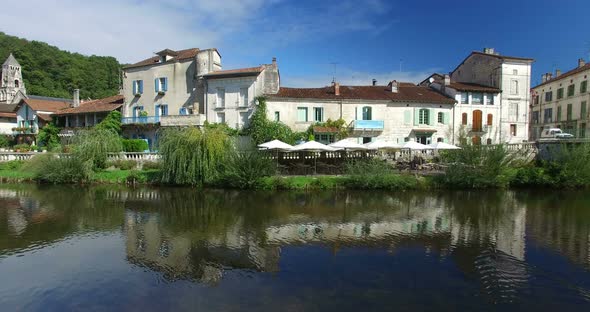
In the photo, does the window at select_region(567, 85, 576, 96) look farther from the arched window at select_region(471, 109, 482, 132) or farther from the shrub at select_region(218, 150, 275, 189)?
the shrub at select_region(218, 150, 275, 189)

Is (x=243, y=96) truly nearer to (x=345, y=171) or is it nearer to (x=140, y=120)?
(x=140, y=120)

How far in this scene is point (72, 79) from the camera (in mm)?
64125

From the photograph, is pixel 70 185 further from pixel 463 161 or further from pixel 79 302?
pixel 463 161

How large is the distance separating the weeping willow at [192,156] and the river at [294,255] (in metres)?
3.17

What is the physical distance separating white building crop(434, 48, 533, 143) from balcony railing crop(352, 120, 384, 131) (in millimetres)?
7826

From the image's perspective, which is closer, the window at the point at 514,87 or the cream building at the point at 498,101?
the cream building at the point at 498,101

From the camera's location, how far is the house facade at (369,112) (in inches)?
1220

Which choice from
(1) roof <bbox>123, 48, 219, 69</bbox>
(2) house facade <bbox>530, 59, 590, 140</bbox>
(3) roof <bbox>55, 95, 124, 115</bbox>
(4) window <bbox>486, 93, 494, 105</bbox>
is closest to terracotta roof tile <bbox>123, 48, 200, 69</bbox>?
(1) roof <bbox>123, 48, 219, 69</bbox>

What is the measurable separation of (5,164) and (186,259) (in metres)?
24.9

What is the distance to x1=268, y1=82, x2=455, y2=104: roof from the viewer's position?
31.4m

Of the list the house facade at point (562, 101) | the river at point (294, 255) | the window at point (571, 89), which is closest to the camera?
the river at point (294, 255)

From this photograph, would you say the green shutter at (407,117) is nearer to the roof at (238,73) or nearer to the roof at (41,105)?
the roof at (238,73)

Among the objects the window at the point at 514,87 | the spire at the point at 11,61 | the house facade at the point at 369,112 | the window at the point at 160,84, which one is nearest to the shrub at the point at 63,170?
the window at the point at 160,84

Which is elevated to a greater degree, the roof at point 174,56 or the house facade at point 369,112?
the roof at point 174,56
